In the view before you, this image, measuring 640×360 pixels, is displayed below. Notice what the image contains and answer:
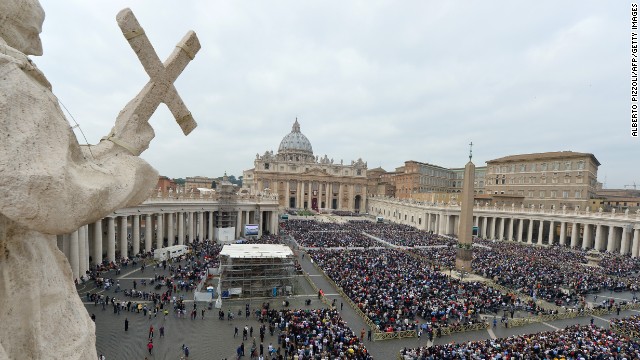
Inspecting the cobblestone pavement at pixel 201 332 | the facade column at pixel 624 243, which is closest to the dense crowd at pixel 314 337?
the cobblestone pavement at pixel 201 332

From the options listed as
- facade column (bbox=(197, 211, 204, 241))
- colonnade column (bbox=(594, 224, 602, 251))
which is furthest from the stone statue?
colonnade column (bbox=(594, 224, 602, 251))

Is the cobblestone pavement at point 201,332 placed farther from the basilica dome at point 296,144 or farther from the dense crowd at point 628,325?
the basilica dome at point 296,144

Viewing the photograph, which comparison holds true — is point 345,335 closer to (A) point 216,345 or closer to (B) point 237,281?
(A) point 216,345

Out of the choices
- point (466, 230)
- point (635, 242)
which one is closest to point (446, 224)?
point (635, 242)

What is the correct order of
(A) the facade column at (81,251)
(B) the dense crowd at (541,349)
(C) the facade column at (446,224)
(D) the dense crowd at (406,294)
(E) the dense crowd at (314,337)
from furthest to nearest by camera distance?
(C) the facade column at (446,224), (A) the facade column at (81,251), (D) the dense crowd at (406,294), (E) the dense crowd at (314,337), (B) the dense crowd at (541,349)

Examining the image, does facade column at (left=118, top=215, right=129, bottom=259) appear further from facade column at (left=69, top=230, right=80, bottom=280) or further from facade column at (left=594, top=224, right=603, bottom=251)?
facade column at (left=594, top=224, right=603, bottom=251)

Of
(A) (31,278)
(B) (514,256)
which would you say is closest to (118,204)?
(A) (31,278)

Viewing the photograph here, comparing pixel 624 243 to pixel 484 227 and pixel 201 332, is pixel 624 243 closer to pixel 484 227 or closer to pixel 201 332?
pixel 484 227
